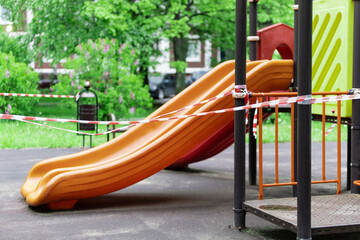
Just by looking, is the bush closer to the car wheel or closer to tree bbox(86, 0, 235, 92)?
tree bbox(86, 0, 235, 92)

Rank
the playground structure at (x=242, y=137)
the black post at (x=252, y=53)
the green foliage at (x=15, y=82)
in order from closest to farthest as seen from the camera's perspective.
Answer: the playground structure at (x=242, y=137)
the black post at (x=252, y=53)
the green foliage at (x=15, y=82)

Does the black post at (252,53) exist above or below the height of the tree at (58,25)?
below

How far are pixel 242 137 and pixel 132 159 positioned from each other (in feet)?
5.11

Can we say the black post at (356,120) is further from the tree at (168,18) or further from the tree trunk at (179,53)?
the tree trunk at (179,53)

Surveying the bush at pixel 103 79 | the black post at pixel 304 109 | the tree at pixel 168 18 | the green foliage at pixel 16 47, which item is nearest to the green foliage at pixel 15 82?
the bush at pixel 103 79

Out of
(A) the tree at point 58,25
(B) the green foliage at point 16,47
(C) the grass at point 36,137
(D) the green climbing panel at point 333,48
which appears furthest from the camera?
(B) the green foliage at point 16,47

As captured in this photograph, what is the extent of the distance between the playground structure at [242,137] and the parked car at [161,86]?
24.1m

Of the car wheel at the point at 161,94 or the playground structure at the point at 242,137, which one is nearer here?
the playground structure at the point at 242,137

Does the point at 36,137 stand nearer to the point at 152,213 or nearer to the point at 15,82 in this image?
the point at 15,82

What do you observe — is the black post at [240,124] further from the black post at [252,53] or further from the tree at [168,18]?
the tree at [168,18]

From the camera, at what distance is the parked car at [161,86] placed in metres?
32.9

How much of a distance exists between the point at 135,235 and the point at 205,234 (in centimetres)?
67

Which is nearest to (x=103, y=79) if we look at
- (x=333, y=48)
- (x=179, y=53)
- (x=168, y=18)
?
(x=168, y=18)

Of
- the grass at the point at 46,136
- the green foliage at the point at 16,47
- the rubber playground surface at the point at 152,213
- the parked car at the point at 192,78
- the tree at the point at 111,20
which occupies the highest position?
the tree at the point at 111,20
